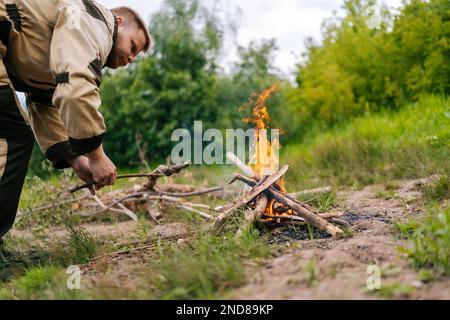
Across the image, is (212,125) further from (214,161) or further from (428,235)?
(428,235)

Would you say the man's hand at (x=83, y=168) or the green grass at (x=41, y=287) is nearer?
the green grass at (x=41, y=287)

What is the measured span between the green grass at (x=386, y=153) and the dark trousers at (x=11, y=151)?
305 cm

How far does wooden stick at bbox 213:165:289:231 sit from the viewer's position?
3.42m

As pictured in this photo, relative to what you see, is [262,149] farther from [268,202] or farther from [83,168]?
[83,168]

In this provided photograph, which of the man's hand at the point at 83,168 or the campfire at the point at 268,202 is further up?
the man's hand at the point at 83,168

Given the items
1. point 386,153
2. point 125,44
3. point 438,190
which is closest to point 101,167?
point 125,44

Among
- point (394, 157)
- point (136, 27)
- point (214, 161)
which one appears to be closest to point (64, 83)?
point (136, 27)

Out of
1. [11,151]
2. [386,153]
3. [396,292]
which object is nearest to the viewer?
[396,292]

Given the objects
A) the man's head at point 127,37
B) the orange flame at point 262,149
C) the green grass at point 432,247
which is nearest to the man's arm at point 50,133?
the man's head at point 127,37

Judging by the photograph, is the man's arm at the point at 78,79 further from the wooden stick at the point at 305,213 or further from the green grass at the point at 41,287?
the wooden stick at the point at 305,213

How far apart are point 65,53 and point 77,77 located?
15 centimetres

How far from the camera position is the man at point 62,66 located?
2828mm

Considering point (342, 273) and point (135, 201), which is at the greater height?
point (342, 273)

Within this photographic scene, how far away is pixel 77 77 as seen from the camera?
2797 millimetres
